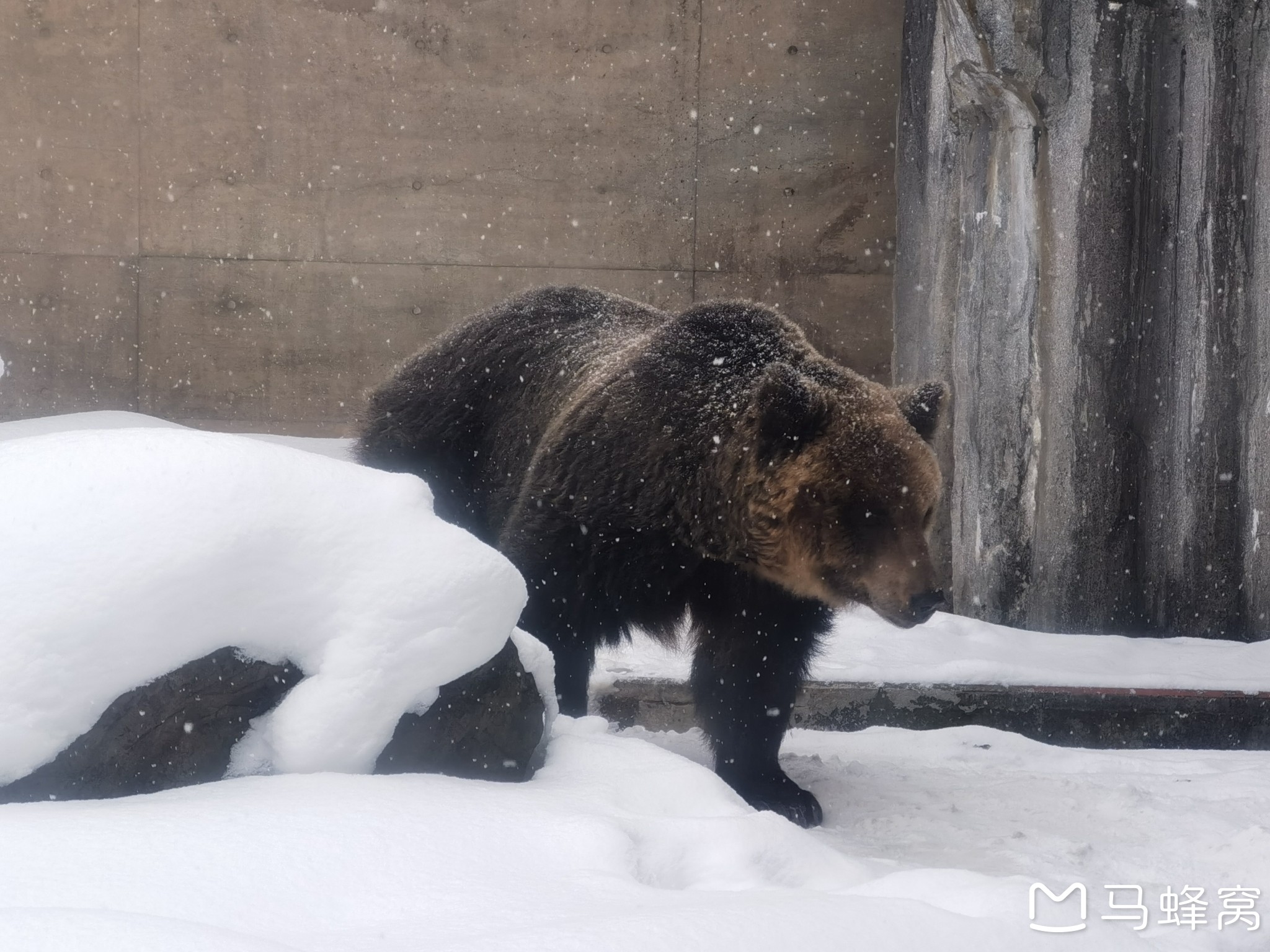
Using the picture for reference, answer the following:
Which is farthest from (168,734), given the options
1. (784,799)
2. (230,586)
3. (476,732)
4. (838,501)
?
(784,799)

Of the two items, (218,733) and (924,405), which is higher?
(924,405)

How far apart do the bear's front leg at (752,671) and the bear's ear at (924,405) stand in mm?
597

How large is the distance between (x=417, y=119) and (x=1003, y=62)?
311 centimetres

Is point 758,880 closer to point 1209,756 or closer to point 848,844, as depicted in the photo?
point 848,844

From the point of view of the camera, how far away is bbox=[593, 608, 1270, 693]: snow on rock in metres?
4.47

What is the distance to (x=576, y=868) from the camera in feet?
6.37

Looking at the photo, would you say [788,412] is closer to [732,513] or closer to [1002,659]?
[732,513]

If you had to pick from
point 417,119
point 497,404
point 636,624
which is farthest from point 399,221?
point 636,624

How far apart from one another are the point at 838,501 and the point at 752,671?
2.04 ft

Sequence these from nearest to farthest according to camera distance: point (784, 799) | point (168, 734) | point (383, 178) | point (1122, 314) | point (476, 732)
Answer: point (168, 734) → point (476, 732) → point (784, 799) → point (1122, 314) → point (383, 178)

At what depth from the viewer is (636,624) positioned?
3566 mm

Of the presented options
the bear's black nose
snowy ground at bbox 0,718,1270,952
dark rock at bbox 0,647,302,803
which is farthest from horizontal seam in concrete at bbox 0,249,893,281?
dark rock at bbox 0,647,302,803

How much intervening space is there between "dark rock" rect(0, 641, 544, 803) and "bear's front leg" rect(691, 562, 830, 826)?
106 cm

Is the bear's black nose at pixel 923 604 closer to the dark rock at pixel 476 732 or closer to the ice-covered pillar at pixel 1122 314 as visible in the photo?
the dark rock at pixel 476 732
